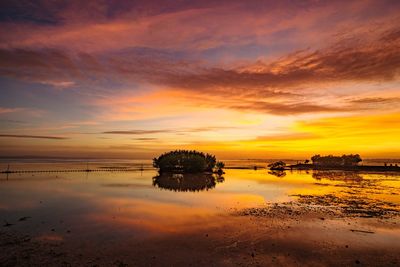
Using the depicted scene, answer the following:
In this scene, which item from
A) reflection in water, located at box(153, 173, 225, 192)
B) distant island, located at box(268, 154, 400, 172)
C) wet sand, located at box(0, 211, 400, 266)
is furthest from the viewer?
distant island, located at box(268, 154, 400, 172)

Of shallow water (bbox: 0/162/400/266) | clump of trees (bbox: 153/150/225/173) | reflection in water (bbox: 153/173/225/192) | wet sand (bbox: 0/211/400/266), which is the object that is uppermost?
clump of trees (bbox: 153/150/225/173)

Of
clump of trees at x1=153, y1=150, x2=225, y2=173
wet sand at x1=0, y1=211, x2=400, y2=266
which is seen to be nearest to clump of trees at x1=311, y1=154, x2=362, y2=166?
clump of trees at x1=153, y1=150, x2=225, y2=173

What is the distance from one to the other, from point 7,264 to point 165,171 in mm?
75152

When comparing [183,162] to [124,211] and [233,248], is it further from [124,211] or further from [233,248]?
[233,248]

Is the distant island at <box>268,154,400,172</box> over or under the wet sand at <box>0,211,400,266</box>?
over

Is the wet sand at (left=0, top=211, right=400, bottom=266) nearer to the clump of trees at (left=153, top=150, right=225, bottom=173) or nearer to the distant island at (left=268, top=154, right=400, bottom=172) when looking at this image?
the clump of trees at (left=153, top=150, right=225, bottom=173)

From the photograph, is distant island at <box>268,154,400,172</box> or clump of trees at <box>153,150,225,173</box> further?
distant island at <box>268,154,400,172</box>

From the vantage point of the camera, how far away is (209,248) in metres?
17.4

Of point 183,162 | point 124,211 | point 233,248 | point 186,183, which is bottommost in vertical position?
point 233,248

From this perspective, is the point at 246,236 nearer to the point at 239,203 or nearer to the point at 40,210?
the point at 239,203

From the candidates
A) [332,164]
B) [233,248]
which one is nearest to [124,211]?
[233,248]

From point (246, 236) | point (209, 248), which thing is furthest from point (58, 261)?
point (246, 236)

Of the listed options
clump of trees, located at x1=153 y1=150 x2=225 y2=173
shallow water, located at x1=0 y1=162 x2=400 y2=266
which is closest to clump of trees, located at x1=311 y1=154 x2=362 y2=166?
clump of trees, located at x1=153 y1=150 x2=225 y2=173

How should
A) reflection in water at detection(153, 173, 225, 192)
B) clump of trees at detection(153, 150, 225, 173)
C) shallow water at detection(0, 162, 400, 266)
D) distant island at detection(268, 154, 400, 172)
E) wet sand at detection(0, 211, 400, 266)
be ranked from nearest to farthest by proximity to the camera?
wet sand at detection(0, 211, 400, 266), shallow water at detection(0, 162, 400, 266), reflection in water at detection(153, 173, 225, 192), clump of trees at detection(153, 150, 225, 173), distant island at detection(268, 154, 400, 172)
